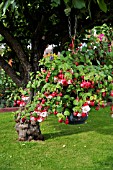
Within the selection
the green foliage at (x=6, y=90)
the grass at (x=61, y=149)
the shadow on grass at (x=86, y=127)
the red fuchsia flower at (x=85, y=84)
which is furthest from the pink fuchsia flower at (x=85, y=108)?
the green foliage at (x=6, y=90)

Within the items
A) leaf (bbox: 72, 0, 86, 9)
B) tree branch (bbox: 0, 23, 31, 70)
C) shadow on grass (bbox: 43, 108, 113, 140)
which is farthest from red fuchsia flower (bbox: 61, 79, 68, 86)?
shadow on grass (bbox: 43, 108, 113, 140)

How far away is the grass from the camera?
4348 millimetres

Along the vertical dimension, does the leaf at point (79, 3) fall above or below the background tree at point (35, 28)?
below

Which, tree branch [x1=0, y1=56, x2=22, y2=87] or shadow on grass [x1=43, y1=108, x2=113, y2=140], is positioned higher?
tree branch [x1=0, y1=56, x2=22, y2=87]

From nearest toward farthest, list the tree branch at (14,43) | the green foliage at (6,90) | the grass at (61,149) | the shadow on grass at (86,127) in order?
1. the grass at (61,149)
2. the tree branch at (14,43)
3. the shadow on grass at (86,127)
4. the green foliage at (6,90)

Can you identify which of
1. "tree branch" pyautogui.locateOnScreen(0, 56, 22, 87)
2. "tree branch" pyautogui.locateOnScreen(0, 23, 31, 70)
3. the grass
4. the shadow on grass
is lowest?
the grass

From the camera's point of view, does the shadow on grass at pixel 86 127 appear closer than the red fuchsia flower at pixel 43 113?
No

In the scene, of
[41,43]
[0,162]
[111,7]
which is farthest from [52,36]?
[0,162]

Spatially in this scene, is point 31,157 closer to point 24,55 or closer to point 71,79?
point 24,55

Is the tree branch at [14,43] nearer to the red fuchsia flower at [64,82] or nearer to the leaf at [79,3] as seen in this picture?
the red fuchsia flower at [64,82]

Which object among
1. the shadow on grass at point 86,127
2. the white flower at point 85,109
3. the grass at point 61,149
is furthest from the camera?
the shadow on grass at point 86,127

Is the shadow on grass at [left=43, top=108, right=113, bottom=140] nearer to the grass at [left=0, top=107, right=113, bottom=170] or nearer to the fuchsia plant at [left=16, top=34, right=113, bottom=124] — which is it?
the grass at [left=0, top=107, right=113, bottom=170]

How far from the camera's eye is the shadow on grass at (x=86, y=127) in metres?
6.19

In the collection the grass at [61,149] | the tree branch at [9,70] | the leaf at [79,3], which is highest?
the tree branch at [9,70]
